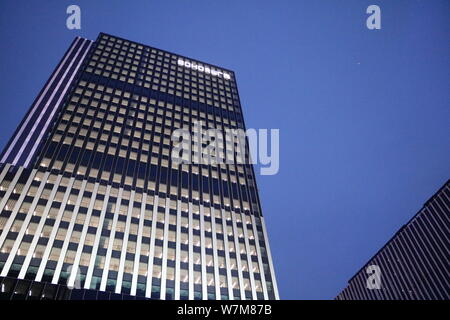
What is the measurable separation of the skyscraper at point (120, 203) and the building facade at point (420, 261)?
52.0 meters

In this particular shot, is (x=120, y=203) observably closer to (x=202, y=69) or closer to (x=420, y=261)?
(x=202, y=69)

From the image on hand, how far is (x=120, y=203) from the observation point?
61.5 meters

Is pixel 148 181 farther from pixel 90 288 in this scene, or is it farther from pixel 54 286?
pixel 54 286

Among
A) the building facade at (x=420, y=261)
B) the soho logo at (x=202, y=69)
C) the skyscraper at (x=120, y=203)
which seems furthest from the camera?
the soho logo at (x=202, y=69)

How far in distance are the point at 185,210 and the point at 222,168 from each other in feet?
61.5

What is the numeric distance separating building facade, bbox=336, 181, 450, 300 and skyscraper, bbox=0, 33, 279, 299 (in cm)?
5200

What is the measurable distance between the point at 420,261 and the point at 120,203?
271 feet

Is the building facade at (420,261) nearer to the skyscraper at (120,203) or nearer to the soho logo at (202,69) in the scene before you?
the skyscraper at (120,203)

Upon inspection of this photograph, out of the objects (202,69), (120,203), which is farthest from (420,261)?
(202,69)

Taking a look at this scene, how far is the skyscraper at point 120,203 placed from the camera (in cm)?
4991

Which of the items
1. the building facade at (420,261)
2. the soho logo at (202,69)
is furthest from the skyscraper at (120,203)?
the building facade at (420,261)

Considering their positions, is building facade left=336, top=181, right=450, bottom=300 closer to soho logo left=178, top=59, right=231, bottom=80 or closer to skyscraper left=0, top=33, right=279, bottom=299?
skyscraper left=0, top=33, right=279, bottom=299

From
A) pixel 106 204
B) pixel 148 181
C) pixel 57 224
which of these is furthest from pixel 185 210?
pixel 57 224

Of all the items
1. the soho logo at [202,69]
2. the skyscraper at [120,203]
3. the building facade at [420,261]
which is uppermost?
the soho logo at [202,69]
